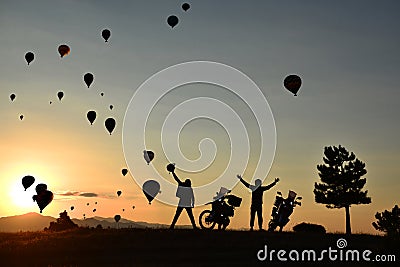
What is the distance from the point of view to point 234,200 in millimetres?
35344

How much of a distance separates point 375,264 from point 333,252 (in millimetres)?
7128

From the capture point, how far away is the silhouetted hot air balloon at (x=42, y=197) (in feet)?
164

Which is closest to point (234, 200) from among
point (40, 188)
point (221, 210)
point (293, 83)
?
point (221, 210)

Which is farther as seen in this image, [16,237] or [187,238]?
[16,237]

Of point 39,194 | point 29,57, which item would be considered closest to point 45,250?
point 39,194

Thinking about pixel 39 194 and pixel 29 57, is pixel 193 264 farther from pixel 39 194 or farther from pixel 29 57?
pixel 29 57

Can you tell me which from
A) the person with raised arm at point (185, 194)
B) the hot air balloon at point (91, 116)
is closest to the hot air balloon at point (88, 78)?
the hot air balloon at point (91, 116)

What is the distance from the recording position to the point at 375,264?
22.5 meters

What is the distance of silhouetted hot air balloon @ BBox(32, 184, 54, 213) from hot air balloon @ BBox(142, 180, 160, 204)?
940 centimetres

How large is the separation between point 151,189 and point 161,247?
13.5m

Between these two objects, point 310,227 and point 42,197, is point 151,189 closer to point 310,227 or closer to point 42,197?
point 310,227

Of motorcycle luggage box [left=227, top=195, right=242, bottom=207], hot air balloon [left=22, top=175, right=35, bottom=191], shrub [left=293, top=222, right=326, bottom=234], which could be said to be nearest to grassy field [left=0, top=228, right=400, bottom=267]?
motorcycle luggage box [left=227, top=195, right=242, bottom=207]

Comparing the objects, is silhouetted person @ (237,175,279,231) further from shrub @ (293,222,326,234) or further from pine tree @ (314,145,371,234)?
pine tree @ (314,145,371,234)

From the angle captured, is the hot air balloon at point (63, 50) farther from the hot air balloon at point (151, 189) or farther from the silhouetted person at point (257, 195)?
the silhouetted person at point (257, 195)
